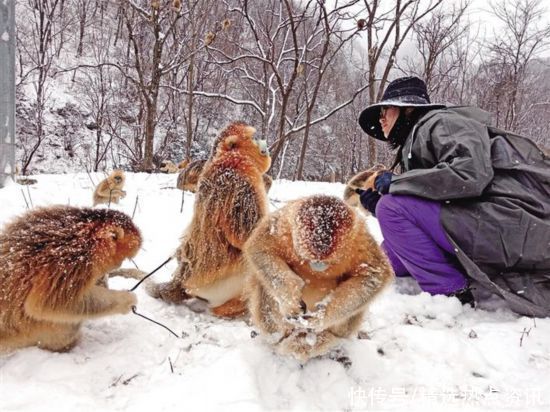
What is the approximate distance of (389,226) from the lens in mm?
3184

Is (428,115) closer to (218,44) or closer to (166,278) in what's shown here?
(166,278)

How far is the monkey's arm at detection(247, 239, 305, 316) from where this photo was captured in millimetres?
1862

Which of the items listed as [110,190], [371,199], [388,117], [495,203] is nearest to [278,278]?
[495,203]

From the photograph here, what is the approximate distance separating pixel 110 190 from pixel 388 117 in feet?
12.3

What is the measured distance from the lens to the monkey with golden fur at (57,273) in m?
1.92

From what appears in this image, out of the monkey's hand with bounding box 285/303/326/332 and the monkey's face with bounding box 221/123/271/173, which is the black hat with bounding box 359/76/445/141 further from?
the monkey's hand with bounding box 285/303/326/332

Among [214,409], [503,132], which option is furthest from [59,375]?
[503,132]

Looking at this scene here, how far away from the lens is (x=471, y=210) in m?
2.85

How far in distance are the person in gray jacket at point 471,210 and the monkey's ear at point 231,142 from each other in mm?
1226

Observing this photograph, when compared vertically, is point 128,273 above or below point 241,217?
below

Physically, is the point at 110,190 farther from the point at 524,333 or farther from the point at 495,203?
the point at 524,333

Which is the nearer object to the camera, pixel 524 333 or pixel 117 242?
pixel 117 242

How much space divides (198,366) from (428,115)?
2.42m

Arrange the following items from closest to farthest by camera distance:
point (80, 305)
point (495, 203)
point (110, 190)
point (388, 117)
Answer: point (80, 305) < point (495, 203) < point (388, 117) < point (110, 190)
